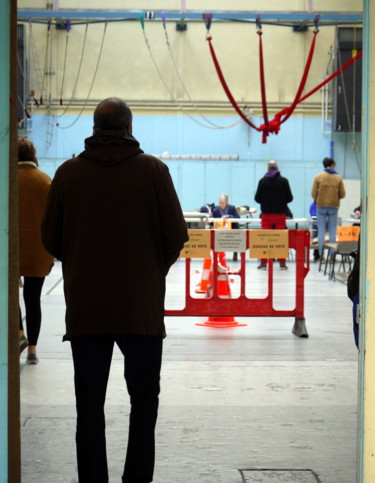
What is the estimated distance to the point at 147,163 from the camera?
3871mm

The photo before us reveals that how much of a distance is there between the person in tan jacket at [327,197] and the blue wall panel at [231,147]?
6229 mm

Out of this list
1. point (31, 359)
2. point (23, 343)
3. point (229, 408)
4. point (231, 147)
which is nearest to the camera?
point (229, 408)

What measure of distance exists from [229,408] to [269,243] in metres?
3.61

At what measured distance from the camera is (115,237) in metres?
3.81

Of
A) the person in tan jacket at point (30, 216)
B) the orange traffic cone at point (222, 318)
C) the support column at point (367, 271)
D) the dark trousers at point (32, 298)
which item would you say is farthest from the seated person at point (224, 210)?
the support column at point (367, 271)

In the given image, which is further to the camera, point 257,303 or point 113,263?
point 257,303

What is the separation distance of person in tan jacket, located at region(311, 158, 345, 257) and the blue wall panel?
6229 millimetres

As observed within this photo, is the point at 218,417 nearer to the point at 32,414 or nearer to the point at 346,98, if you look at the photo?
the point at 32,414

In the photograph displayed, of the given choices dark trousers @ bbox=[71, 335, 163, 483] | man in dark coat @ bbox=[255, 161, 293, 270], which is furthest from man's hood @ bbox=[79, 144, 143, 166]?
man in dark coat @ bbox=[255, 161, 293, 270]

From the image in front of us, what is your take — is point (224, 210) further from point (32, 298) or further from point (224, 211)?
point (32, 298)

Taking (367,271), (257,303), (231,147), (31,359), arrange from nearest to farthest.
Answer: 1. (367,271)
2. (31,359)
3. (257,303)
4. (231,147)

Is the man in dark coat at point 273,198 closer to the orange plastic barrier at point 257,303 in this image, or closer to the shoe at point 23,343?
the orange plastic barrier at point 257,303

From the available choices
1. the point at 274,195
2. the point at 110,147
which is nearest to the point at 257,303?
the point at 110,147

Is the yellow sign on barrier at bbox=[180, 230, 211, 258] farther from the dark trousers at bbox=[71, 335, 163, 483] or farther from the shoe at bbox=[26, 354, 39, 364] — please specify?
the dark trousers at bbox=[71, 335, 163, 483]
